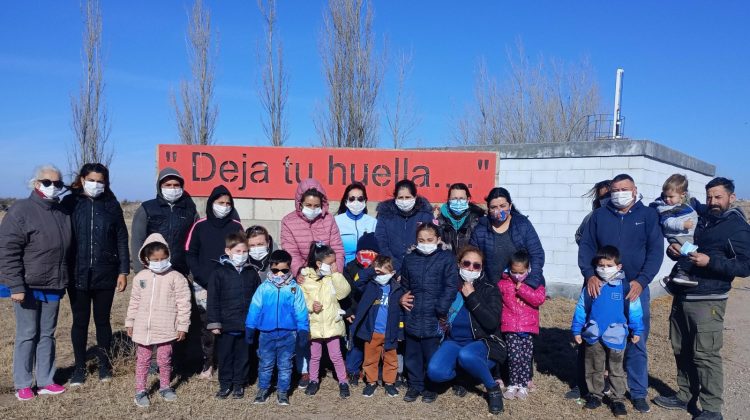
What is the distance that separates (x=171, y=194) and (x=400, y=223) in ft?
6.93

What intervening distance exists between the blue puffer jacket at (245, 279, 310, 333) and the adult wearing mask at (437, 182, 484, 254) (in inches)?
59.1

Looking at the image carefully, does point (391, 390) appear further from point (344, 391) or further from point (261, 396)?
point (261, 396)

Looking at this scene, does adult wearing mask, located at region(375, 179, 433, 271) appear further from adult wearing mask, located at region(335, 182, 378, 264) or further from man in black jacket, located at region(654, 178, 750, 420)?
man in black jacket, located at region(654, 178, 750, 420)

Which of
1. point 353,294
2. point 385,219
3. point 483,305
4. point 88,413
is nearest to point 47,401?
point 88,413

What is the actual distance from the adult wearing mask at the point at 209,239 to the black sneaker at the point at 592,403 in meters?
3.34

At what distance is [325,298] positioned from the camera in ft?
15.0

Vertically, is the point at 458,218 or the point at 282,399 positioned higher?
the point at 458,218

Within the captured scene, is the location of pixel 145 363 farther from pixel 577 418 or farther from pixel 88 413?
pixel 577 418

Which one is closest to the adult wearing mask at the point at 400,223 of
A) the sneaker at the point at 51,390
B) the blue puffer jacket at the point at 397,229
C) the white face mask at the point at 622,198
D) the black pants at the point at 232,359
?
the blue puffer jacket at the point at 397,229

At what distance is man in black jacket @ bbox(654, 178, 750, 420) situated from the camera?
4.05 m

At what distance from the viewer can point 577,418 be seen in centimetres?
426

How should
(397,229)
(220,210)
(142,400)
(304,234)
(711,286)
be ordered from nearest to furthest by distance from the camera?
(711,286) < (142,400) < (220,210) < (304,234) < (397,229)

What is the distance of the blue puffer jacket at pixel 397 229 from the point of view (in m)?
4.94

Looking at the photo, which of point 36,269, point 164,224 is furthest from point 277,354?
point 36,269
